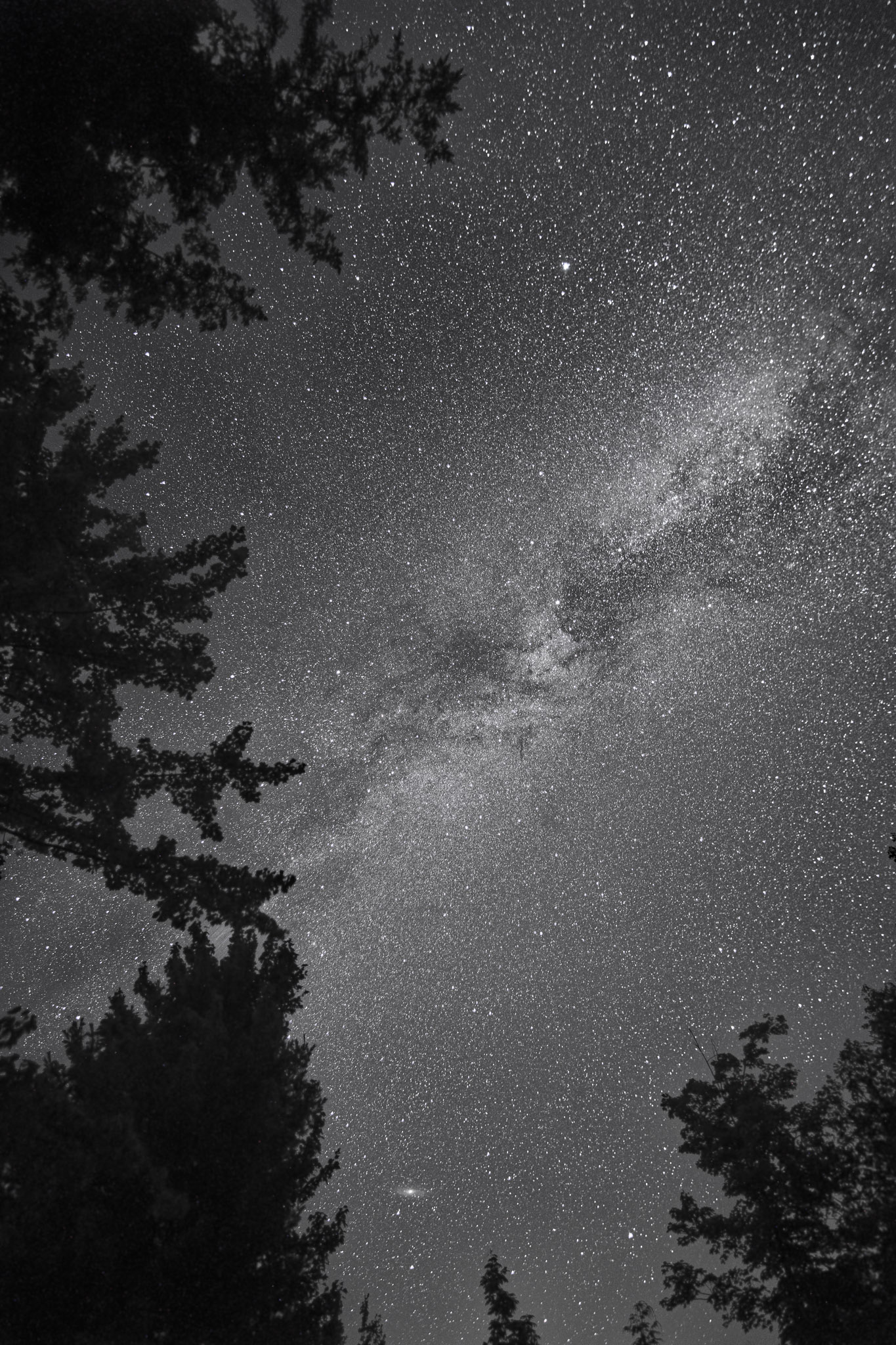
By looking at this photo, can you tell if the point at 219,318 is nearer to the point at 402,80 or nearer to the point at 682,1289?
the point at 402,80

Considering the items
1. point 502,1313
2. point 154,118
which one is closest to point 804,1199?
point 502,1313

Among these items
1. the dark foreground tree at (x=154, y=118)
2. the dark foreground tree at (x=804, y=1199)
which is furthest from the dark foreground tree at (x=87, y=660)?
the dark foreground tree at (x=804, y=1199)

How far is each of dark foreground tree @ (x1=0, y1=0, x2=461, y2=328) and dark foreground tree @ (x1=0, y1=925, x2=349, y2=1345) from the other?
658 centimetres

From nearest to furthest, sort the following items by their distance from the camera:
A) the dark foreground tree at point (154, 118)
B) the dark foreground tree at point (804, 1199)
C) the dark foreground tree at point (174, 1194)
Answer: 1. the dark foreground tree at point (154, 118)
2. the dark foreground tree at point (174, 1194)
3. the dark foreground tree at point (804, 1199)

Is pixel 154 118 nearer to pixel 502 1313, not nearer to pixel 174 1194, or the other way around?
pixel 174 1194

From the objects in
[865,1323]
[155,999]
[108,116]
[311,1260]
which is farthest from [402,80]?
[865,1323]

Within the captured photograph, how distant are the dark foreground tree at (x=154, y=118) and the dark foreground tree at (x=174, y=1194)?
6578 millimetres

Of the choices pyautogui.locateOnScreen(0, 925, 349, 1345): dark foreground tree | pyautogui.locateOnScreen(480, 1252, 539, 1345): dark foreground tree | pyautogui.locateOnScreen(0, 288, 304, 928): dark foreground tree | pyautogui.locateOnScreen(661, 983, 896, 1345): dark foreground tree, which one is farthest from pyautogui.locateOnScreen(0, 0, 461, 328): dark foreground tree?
pyautogui.locateOnScreen(480, 1252, 539, 1345): dark foreground tree

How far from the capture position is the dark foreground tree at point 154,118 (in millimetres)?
4547

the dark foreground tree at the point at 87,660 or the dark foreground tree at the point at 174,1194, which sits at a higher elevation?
the dark foreground tree at the point at 87,660

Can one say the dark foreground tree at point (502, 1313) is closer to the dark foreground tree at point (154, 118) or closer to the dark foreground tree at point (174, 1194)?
the dark foreground tree at point (174, 1194)

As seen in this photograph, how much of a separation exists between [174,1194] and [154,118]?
960cm

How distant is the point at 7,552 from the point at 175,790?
2.88 metres

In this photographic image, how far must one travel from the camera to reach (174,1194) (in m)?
5.46
